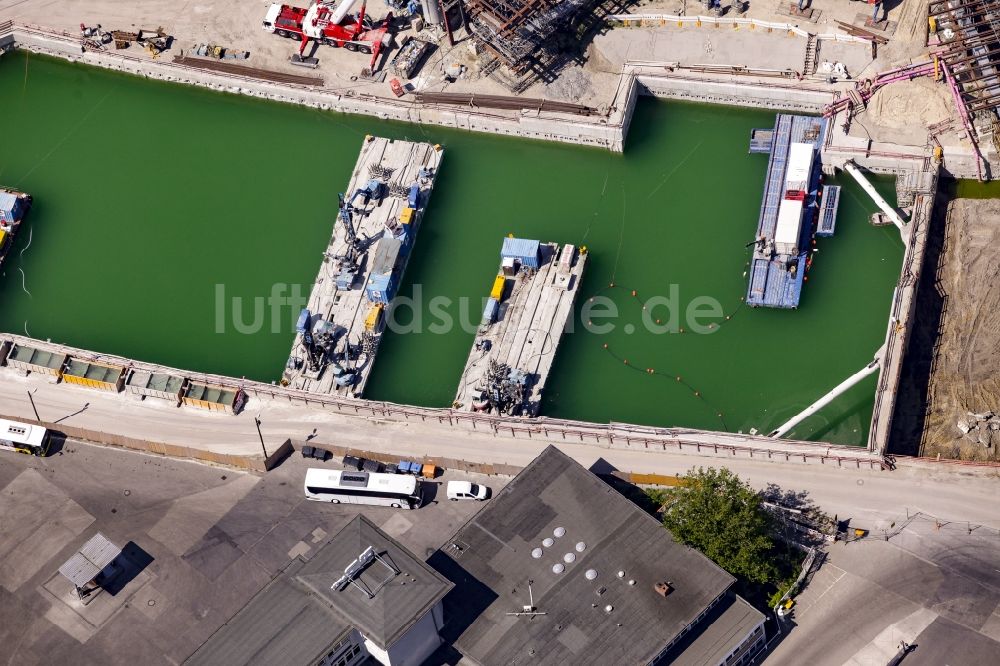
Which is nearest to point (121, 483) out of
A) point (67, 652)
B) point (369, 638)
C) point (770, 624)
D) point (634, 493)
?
point (67, 652)

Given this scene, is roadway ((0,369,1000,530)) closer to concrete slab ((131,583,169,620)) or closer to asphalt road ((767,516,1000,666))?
asphalt road ((767,516,1000,666))

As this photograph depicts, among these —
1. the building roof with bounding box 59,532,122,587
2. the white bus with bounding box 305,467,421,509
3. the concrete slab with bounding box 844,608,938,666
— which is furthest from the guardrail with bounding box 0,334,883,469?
the building roof with bounding box 59,532,122,587

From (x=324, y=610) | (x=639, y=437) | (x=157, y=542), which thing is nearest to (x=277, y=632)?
(x=324, y=610)

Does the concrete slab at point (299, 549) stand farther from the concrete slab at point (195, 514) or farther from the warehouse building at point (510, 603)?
the concrete slab at point (195, 514)

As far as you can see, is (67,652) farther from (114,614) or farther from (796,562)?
(796,562)

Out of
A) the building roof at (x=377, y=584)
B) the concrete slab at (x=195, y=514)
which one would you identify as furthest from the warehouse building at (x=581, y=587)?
the concrete slab at (x=195, y=514)
